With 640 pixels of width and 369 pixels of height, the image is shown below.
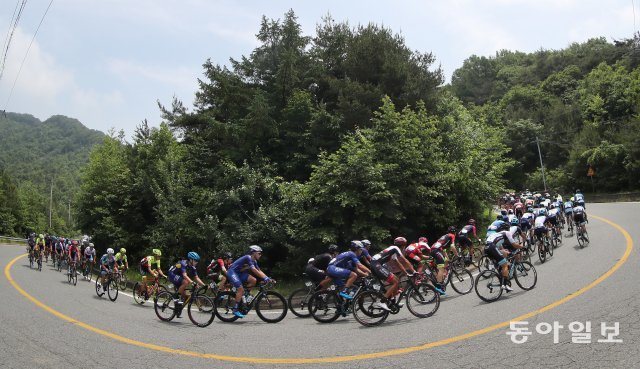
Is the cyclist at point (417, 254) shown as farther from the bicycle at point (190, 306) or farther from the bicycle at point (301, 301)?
the bicycle at point (190, 306)

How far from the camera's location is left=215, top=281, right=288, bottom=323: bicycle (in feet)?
35.5

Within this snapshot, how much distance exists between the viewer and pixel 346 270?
1025 cm

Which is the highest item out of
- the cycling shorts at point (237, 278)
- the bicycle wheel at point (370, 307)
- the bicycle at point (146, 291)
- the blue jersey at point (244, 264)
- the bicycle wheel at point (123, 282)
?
the blue jersey at point (244, 264)

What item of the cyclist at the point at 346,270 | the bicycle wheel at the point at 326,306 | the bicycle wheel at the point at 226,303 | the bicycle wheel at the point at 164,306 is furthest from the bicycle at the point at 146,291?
the cyclist at the point at 346,270

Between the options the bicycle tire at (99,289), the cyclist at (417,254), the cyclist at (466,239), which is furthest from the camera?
the bicycle tire at (99,289)

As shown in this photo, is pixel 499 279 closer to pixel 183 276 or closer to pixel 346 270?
pixel 346 270

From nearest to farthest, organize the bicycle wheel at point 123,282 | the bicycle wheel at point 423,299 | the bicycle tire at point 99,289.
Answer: the bicycle wheel at point 423,299
the bicycle tire at point 99,289
the bicycle wheel at point 123,282

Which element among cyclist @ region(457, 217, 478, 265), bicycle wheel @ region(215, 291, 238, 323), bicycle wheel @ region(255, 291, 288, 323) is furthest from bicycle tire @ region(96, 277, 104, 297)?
cyclist @ region(457, 217, 478, 265)

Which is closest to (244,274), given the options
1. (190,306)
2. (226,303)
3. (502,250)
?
(226,303)

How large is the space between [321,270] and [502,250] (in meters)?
4.73

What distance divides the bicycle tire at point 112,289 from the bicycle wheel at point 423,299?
38.5 feet

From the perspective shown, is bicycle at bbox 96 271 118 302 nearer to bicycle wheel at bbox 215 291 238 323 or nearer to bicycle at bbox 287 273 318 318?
bicycle wheel at bbox 215 291 238 323

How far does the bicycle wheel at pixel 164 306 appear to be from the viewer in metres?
11.9

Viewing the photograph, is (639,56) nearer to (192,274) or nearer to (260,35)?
(260,35)
